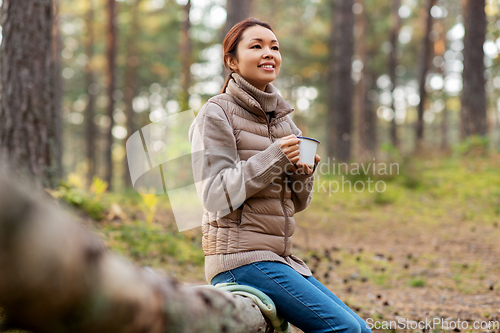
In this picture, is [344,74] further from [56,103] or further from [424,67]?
[56,103]

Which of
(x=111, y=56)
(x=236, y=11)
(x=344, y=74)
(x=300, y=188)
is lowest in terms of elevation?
(x=300, y=188)

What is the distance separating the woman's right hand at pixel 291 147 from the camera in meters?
2.00

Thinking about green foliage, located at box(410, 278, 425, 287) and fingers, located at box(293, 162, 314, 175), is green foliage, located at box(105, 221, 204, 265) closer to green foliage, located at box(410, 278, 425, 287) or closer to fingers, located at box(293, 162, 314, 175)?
green foliage, located at box(410, 278, 425, 287)

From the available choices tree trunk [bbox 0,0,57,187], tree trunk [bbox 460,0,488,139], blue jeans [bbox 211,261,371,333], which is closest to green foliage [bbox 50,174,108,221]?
tree trunk [bbox 0,0,57,187]

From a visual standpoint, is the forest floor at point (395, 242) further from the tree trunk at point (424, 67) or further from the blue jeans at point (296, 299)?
the tree trunk at point (424, 67)

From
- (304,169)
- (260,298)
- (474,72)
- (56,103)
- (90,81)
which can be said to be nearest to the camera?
(260,298)

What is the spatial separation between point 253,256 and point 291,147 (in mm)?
602

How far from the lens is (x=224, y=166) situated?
204 centimetres

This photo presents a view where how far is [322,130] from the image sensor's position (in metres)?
35.6

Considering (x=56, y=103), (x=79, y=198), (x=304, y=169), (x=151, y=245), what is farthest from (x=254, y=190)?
(x=56, y=103)

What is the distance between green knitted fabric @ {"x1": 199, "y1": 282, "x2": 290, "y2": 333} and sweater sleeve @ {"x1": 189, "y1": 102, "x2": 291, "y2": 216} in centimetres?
37

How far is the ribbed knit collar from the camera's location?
2.21 meters

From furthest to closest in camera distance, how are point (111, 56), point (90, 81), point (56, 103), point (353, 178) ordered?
1. point (90, 81)
2. point (111, 56)
3. point (353, 178)
4. point (56, 103)

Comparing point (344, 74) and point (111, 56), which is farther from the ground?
point (111, 56)
